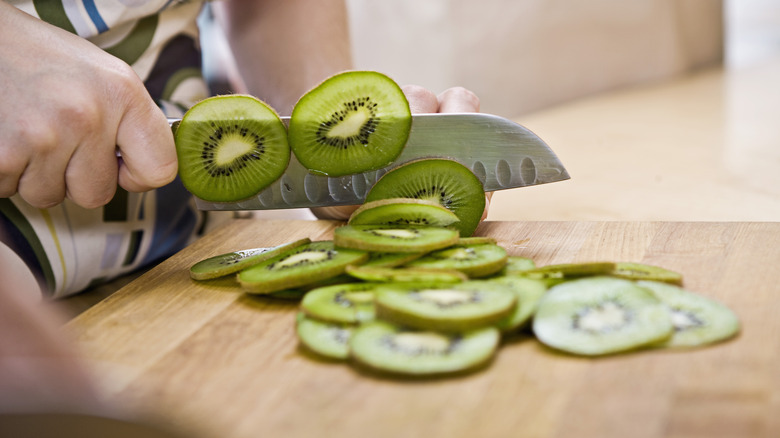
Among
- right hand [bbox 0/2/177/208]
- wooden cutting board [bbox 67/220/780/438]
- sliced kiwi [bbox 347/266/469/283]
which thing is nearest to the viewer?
wooden cutting board [bbox 67/220/780/438]

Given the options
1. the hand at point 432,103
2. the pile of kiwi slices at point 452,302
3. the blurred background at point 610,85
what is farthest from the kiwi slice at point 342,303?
the blurred background at point 610,85

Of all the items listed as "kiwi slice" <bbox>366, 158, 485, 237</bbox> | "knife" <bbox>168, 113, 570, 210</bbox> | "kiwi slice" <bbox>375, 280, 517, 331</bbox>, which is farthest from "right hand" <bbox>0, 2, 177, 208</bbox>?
"kiwi slice" <bbox>375, 280, 517, 331</bbox>

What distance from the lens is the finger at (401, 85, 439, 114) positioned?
1397mm

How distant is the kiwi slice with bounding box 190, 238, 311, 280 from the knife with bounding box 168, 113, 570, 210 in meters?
0.10

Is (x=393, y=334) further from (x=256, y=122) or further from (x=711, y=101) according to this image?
(x=711, y=101)

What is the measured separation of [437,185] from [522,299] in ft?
1.14

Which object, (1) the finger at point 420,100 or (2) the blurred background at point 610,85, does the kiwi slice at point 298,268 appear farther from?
(2) the blurred background at point 610,85

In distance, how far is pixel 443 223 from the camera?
1148 mm

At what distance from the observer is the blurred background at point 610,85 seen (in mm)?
1675

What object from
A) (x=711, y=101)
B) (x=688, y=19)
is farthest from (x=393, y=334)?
(x=688, y=19)

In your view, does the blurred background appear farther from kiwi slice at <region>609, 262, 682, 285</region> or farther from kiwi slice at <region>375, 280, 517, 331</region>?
kiwi slice at <region>375, 280, 517, 331</region>

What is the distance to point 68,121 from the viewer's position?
1043mm

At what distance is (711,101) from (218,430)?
2.62m

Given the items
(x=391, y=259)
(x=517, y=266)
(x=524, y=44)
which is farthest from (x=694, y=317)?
(x=524, y=44)
